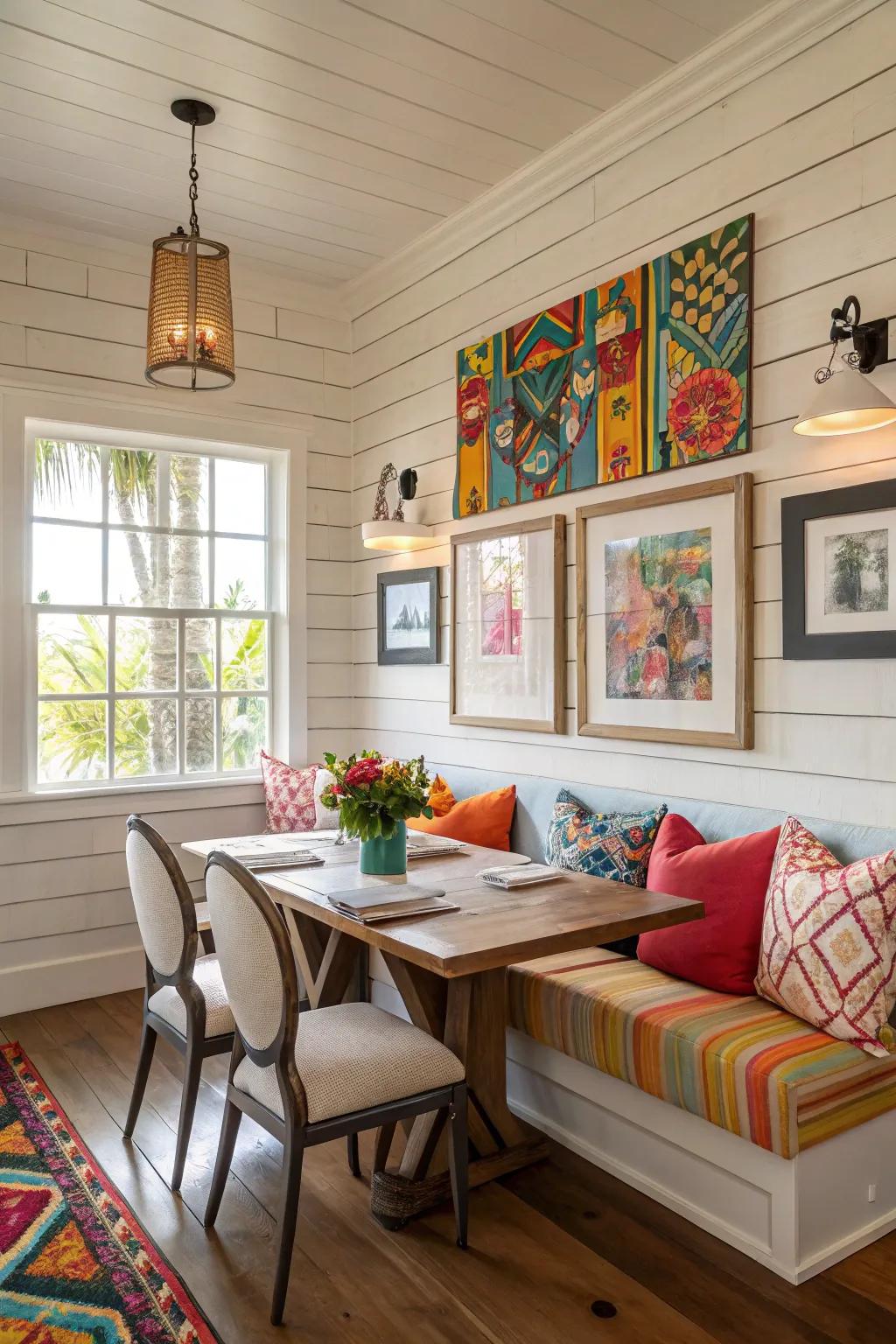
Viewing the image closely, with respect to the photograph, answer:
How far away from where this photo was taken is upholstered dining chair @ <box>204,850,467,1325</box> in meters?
1.96

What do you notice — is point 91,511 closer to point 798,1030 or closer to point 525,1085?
point 525,1085

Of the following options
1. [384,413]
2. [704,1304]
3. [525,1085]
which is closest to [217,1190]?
[525,1085]

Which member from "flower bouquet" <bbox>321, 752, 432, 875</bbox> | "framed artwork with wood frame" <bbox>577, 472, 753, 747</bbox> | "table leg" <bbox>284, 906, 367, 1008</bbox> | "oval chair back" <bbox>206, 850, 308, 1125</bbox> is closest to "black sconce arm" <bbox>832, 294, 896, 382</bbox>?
"framed artwork with wood frame" <bbox>577, 472, 753, 747</bbox>

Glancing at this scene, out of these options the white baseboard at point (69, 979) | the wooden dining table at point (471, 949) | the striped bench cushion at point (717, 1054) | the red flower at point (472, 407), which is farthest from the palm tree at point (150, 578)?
the striped bench cushion at point (717, 1054)

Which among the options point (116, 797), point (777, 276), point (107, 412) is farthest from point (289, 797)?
point (777, 276)

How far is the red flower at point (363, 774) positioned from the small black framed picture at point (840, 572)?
1.14 metres

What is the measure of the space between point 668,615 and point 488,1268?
1813 millimetres

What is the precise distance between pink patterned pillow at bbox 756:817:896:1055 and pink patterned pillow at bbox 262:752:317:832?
2.18 m

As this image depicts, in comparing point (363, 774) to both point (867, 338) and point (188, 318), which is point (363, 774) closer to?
point (188, 318)

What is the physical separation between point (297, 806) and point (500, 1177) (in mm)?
1943

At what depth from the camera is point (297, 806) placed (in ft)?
13.5

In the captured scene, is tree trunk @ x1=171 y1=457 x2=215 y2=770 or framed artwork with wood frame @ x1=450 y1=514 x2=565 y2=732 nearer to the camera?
framed artwork with wood frame @ x1=450 y1=514 x2=565 y2=732

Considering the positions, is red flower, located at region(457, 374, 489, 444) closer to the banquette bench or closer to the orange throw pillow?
the orange throw pillow

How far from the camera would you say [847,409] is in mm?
2248
